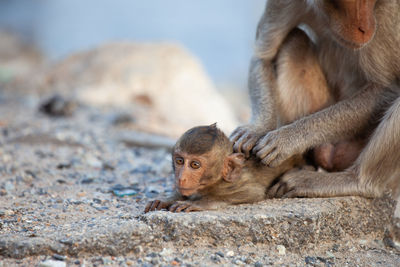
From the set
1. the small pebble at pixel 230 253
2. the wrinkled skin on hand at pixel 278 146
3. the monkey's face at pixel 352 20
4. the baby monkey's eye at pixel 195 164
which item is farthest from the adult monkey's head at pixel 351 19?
the small pebble at pixel 230 253

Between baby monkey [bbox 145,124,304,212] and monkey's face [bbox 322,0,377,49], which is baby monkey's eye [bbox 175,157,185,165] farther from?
monkey's face [bbox 322,0,377,49]

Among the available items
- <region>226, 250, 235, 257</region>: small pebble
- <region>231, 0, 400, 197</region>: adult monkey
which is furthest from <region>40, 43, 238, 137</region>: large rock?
<region>226, 250, 235, 257</region>: small pebble

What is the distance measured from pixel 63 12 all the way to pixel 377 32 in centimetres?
2329

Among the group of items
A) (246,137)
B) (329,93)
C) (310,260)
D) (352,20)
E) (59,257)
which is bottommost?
(310,260)

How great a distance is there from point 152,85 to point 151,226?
23.6 ft

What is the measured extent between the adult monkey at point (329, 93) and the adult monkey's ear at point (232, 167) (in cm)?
26

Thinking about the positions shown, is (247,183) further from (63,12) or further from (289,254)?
(63,12)

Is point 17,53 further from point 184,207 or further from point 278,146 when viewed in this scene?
point 184,207

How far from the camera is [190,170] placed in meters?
3.19

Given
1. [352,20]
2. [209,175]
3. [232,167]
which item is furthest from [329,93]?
[209,175]

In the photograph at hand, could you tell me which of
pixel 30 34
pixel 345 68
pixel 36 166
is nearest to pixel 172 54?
pixel 36 166

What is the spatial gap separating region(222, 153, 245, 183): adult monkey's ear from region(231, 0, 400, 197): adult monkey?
0.26 metres

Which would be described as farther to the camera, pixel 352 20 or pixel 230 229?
pixel 352 20

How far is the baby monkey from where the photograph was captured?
10.5ft
